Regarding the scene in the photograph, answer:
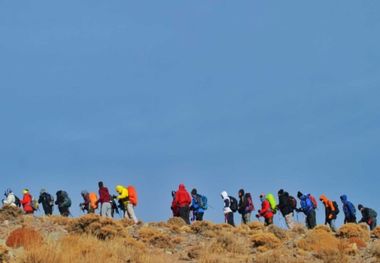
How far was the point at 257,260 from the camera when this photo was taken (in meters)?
19.3

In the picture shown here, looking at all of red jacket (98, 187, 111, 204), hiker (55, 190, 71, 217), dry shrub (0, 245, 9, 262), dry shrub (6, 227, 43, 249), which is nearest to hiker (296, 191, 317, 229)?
red jacket (98, 187, 111, 204)

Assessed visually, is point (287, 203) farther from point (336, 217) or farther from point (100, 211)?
point (100, 211)

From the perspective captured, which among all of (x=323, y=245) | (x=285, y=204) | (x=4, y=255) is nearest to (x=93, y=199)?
(x=285, y=204)

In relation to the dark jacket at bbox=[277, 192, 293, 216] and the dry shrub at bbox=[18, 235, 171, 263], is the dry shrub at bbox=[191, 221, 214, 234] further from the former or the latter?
the dry shrub at bbox=[18, 235, 171, 263]

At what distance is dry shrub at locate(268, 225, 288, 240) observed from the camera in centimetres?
2461

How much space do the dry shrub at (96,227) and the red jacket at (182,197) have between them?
4561 millimetres

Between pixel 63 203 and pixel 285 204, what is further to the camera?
pixel 63 203

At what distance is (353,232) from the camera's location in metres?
23.8

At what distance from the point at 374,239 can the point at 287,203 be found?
3.82 m

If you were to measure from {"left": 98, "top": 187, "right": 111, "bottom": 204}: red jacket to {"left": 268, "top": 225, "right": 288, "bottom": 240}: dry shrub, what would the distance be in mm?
6073

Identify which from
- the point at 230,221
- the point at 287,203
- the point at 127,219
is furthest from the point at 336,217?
the point at 127,219

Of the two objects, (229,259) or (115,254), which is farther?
(229,259)

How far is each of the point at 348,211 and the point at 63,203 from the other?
1099cm

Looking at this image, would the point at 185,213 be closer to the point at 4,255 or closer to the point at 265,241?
the point at 265,241
